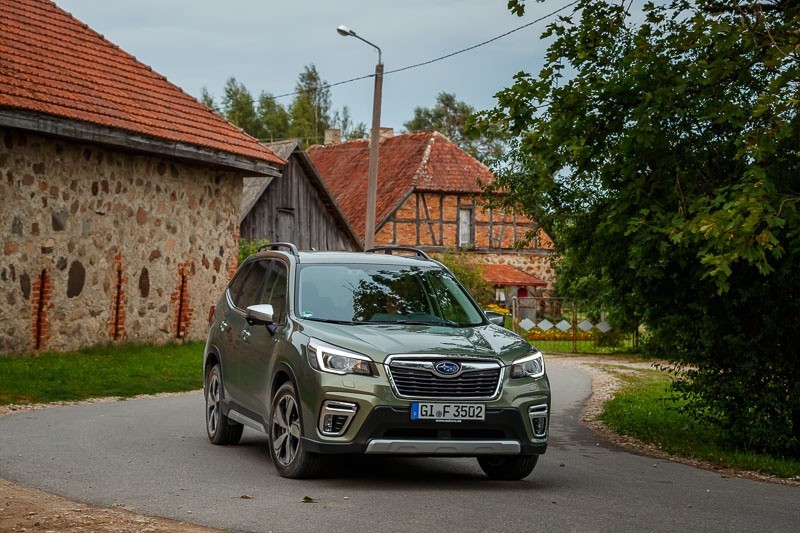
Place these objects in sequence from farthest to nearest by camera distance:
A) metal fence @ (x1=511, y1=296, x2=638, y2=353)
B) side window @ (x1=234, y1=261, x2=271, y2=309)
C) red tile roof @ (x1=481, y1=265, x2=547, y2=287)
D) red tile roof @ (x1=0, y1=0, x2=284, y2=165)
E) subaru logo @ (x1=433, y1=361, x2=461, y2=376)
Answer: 1. red tile roof @ (x1=481, y1=265, x2=547, y2=287)
2. metal fence @ (x1=511, y1=296, x2=638, y2=353)
3. red tile roof @ (x1=0, y1=0, x2=284, y2=165)
4. side window @ (x1=234, y1=261, x2=271, y2=309)
5. subaru logo @ (x1=433, y1=361, x2=461, y2=376)

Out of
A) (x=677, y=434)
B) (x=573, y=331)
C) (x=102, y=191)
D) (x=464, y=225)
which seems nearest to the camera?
(x=677, y=434)

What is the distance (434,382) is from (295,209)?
103ft

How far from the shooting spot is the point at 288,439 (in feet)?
30.5

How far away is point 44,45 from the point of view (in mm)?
22109

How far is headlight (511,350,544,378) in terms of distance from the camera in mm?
9078

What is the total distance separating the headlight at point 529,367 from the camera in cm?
908

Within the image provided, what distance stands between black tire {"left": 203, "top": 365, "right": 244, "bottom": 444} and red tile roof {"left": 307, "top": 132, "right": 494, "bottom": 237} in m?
36.8

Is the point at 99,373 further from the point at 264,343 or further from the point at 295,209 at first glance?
the point at 295,209

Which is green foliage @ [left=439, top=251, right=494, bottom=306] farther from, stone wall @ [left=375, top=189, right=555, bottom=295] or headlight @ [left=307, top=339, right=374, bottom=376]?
headlight @ [left=307, top=339, right=374, bottom=376]

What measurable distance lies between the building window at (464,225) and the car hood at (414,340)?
1651 inches

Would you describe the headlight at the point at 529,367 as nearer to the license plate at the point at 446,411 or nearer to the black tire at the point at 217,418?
the license plate at the point at 446,411

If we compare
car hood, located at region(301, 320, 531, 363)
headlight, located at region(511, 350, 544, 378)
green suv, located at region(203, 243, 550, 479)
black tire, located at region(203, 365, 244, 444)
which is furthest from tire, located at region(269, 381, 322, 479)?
black tire, located at region(203, 365, 244, 444)

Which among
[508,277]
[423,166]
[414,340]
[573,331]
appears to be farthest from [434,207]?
[414,340]

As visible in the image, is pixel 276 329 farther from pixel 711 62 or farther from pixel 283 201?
pixel 283 201
